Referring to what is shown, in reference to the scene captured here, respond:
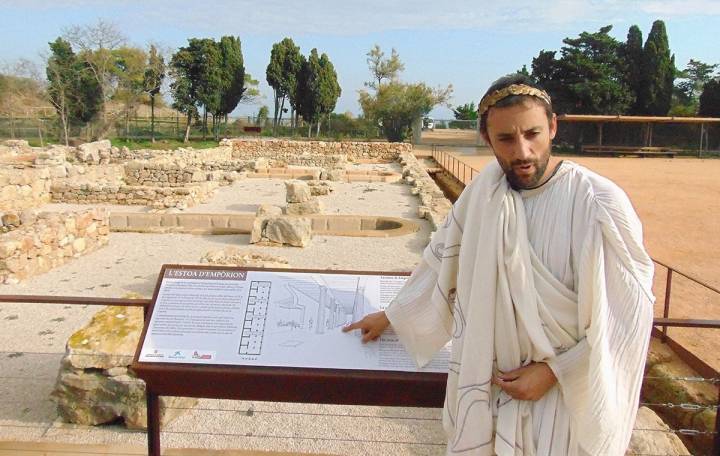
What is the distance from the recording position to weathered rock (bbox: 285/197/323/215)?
1163cm

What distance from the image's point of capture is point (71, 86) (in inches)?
1208

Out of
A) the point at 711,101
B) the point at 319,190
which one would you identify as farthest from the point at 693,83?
the point at 319,190

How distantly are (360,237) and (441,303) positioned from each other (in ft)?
26.8

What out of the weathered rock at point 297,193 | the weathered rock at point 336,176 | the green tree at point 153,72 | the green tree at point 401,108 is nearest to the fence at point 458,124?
the green tree at point 401,108

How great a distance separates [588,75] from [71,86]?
3011 cm

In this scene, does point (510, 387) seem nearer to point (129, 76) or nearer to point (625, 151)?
point (625, 151)

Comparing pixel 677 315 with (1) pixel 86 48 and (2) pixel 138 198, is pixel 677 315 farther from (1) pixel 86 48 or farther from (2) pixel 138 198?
(1) pixel 86 48

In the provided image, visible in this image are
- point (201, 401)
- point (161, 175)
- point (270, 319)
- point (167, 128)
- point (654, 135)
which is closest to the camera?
point (270, 319)

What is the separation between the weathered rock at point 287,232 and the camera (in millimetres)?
9344

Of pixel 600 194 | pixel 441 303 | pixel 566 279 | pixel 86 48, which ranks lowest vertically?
pixel 441 303

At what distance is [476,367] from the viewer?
1.76 meters

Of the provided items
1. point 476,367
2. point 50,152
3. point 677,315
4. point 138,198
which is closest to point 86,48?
point 50,152

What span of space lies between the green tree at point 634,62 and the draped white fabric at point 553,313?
125 ft

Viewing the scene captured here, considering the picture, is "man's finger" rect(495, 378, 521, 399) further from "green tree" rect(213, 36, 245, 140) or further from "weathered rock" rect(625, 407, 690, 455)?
"green tree" rect(213, 36, 245, 140)
